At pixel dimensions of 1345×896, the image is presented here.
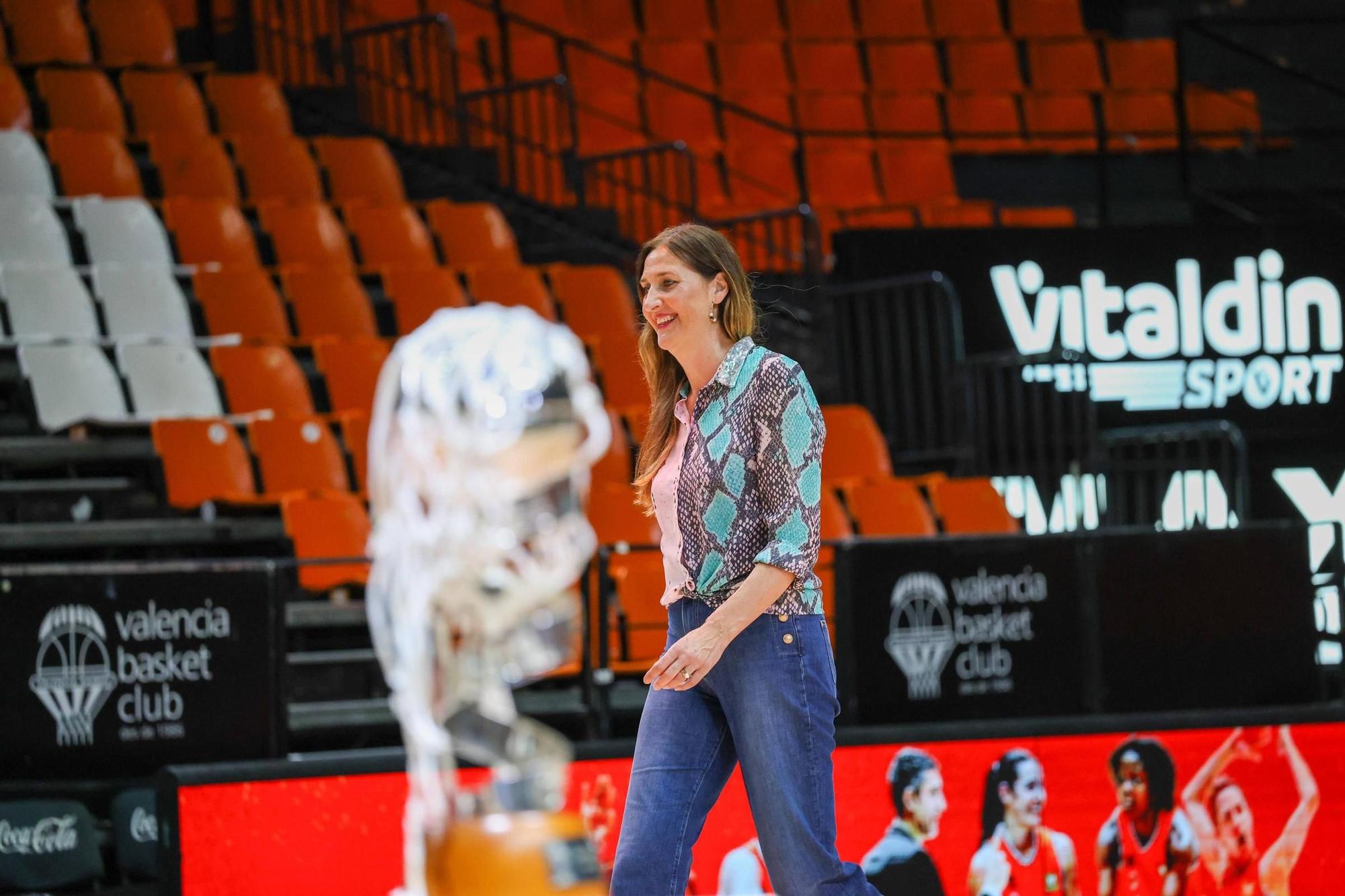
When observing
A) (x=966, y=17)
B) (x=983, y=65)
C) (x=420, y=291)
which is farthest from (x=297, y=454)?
(x=966, y=17)

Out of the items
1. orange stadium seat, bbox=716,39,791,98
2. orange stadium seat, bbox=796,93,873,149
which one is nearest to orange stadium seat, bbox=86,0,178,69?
orange stadium seat, bbox=716,39,791,98

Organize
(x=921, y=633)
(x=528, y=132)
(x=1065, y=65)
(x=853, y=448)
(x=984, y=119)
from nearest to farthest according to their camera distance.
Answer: (x=921, y=633) < (x=853, y=448) < (x=528, y=132) < (x=984, y=119) < (x=1065, y=65)

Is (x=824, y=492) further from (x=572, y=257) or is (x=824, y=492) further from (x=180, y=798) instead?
(x=180, y=798)

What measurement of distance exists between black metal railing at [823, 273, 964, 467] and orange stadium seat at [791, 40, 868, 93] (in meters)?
4.29

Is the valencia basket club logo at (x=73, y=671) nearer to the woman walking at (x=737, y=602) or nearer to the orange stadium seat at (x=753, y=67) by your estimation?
the woman walking at (x=737, y=602)

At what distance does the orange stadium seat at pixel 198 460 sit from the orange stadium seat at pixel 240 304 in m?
1.24

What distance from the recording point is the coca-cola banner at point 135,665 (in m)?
5.43

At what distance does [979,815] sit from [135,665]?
2.57 metres

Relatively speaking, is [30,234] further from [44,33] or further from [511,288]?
[44,33]

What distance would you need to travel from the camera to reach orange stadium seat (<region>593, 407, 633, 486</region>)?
8680 mm

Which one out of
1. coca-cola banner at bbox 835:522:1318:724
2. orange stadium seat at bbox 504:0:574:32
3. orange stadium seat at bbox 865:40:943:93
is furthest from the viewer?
orange stadium seat at bbox 865:40:943:93

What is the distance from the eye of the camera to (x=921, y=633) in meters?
6.71

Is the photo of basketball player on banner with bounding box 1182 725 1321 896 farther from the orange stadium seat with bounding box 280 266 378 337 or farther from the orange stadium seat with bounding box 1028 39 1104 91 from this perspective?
the orange stadium seat with bounding box 1028 39 1104 91

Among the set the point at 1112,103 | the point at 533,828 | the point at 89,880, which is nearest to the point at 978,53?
the point at 1112,103
